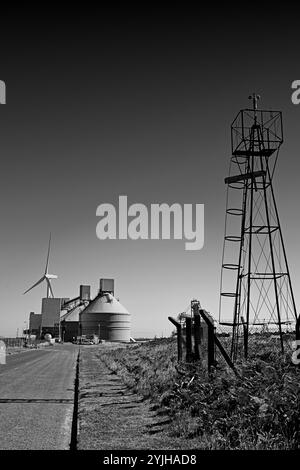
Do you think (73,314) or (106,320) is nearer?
(106,320)

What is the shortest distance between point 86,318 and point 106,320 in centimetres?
527

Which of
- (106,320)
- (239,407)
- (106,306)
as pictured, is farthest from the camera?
(106,306)

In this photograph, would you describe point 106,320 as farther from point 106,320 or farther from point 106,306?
point 106,306

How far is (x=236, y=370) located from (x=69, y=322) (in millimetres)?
110668

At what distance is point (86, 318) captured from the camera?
107312 millimetres

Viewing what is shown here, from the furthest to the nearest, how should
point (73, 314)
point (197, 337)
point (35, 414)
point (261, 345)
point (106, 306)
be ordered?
point (73, 314) < point (106, 306) < point (261, 345) < point (197, 337) < point (35, 414)

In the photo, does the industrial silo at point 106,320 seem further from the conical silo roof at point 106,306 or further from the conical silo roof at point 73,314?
the conical silo roof at point 73,314

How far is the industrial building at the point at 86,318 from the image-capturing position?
105812 mm

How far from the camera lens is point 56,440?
782 centimetres

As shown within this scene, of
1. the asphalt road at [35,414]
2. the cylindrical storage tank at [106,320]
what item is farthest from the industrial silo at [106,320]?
the asphalt road at [35,414]

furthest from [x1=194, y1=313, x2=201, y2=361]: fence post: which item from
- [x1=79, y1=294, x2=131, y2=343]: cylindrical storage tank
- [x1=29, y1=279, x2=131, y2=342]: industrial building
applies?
[x1=79, y1=294, x2=131, y2=343]: cylindrical storage tank

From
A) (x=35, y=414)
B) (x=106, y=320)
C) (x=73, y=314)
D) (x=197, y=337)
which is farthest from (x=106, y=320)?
(x=35, y=414)

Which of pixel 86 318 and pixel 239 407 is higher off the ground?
pixel 239 407

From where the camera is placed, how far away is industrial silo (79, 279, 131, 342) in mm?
105375
